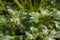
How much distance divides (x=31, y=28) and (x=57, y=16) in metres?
0.33

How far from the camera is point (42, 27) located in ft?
4.99

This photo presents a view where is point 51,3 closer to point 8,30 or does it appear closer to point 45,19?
point 45,19

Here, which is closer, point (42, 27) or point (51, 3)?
point (42, 27)

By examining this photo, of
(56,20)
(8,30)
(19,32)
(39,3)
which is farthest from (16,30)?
(39,3)

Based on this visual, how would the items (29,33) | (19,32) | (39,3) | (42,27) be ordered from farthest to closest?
(39,3)
(19,32)
(42,27)
(29,33)

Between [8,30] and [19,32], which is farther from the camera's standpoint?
[19,32]

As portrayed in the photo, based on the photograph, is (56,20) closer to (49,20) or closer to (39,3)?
(49,20)

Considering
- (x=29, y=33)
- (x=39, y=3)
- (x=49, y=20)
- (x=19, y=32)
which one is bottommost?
(x=29, y=33)

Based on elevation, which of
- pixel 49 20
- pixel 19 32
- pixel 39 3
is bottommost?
pixel 19 32

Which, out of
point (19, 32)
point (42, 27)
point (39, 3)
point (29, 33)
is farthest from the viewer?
point (39, 3)

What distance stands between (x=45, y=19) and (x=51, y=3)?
0.64 m

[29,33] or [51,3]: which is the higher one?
[51,3]

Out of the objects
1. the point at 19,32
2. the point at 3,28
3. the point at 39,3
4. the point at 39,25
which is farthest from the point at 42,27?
the point at 39,3

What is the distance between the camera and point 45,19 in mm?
1671
